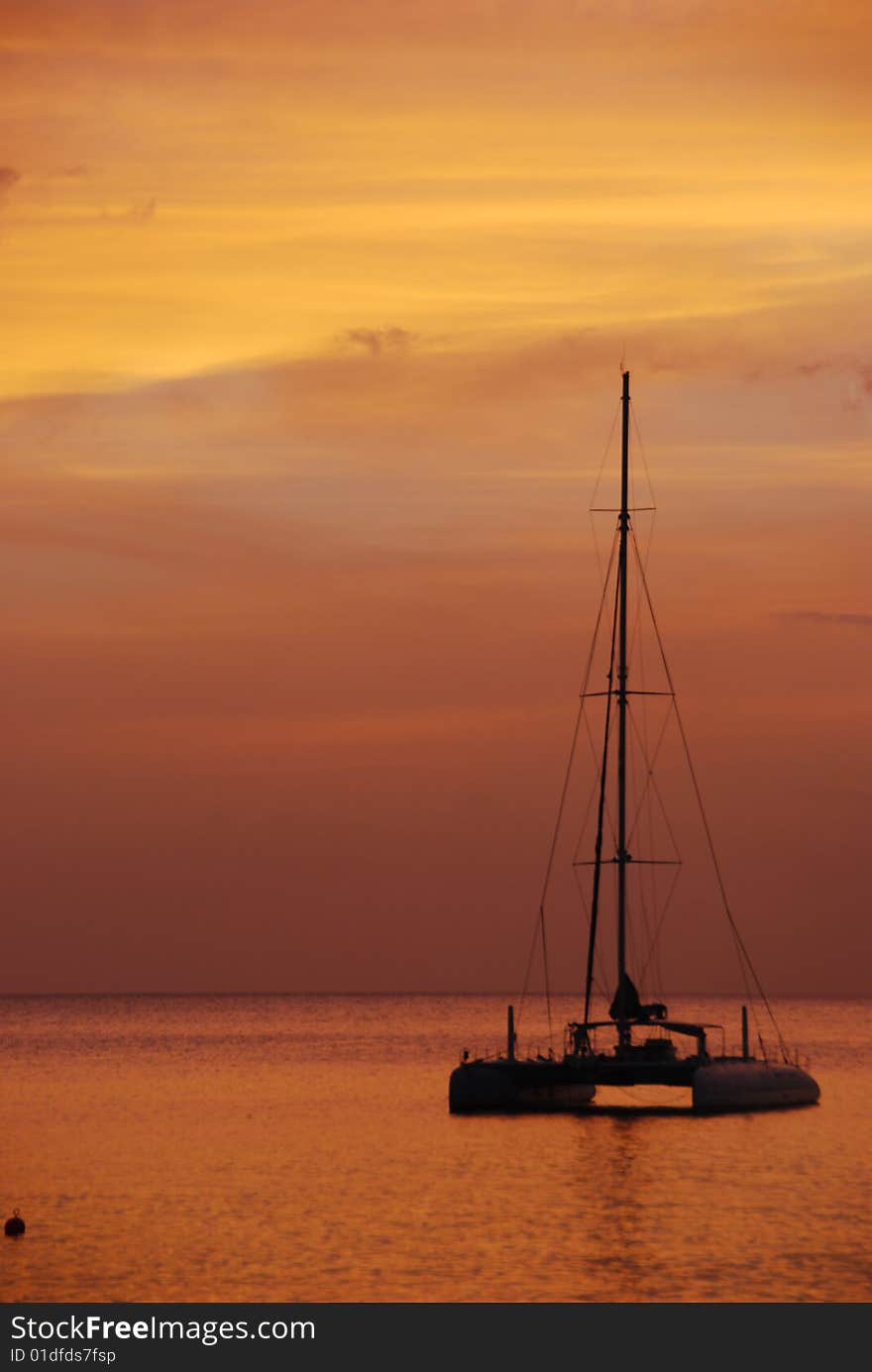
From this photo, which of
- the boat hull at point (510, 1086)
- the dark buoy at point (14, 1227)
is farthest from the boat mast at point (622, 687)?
the dark buoy at point (14, 1227)

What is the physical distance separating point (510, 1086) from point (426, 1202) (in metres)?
21.9

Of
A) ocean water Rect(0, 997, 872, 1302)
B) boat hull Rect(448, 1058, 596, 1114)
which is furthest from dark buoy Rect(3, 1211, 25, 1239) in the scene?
boat hull Rect(448, 1058, 596, 1114)

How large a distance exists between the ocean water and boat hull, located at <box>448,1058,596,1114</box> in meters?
0.84

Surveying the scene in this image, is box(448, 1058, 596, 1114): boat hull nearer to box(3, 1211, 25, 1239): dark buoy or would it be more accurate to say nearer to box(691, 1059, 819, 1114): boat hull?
box(691, 1059, 819, 1114): boat hull

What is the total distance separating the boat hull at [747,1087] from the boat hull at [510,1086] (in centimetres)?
405

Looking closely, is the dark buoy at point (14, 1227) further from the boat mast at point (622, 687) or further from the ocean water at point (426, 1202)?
the boat mast at point (622, 687)

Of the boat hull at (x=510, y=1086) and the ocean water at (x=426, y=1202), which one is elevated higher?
the boat hull at (x=510, y=1086)

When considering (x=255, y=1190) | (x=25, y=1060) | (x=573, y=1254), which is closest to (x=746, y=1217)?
(x=573, y=1254)

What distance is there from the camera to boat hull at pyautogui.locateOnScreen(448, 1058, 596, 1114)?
259 ft

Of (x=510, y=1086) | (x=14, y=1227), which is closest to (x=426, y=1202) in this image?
(x=14, y=1227)

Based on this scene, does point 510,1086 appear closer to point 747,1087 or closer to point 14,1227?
point 747,1087

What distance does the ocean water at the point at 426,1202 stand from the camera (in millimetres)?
45875

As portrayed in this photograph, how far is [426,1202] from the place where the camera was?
59406mm

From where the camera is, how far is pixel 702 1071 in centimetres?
7844
